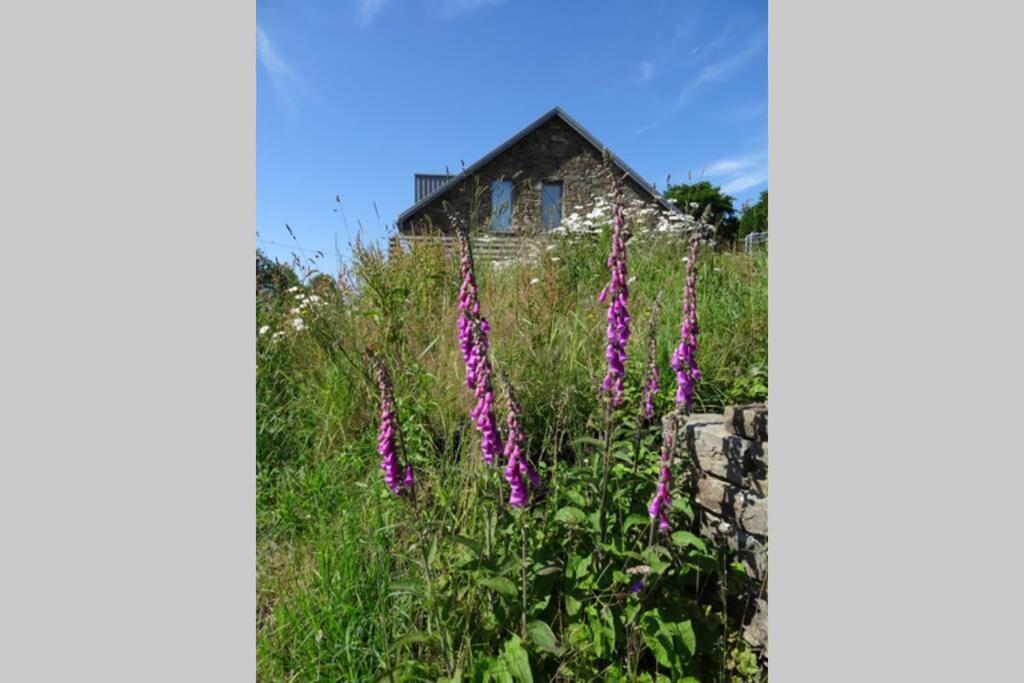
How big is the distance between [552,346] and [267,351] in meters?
2.79

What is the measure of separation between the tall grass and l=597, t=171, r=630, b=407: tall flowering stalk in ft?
1.28

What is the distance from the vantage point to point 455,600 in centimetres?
164

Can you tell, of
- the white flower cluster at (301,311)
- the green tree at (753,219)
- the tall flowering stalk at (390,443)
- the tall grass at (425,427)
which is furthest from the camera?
the green tree at (753,219)

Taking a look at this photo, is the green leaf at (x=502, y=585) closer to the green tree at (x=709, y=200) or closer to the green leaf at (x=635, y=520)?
the green leaf at (x=635, y=520)

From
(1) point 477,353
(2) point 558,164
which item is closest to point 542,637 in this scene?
(1) point 477,353

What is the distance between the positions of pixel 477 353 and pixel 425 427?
1.42 metres

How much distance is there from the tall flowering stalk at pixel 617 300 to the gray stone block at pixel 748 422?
64 cm

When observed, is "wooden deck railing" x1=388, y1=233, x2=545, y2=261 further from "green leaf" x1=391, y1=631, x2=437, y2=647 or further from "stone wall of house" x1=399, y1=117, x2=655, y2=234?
"stone wall of house" x1=399, y1=117, x2=655, y2=234

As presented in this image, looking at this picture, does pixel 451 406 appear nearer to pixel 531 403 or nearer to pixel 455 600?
pixel 531 403

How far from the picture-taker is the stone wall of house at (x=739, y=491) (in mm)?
1810

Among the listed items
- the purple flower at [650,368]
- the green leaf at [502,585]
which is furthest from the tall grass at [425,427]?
the purple flower at [650,368]

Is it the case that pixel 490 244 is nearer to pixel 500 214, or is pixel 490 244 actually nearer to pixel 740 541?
pixel 500 214

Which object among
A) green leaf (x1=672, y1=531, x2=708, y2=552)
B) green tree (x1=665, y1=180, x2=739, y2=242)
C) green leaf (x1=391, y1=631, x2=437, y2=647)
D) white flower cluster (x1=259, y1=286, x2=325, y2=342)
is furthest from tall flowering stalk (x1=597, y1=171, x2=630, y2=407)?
green tree (x1=665, y1=180, x2=739, y2=242)

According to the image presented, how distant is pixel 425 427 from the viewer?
2.84m
